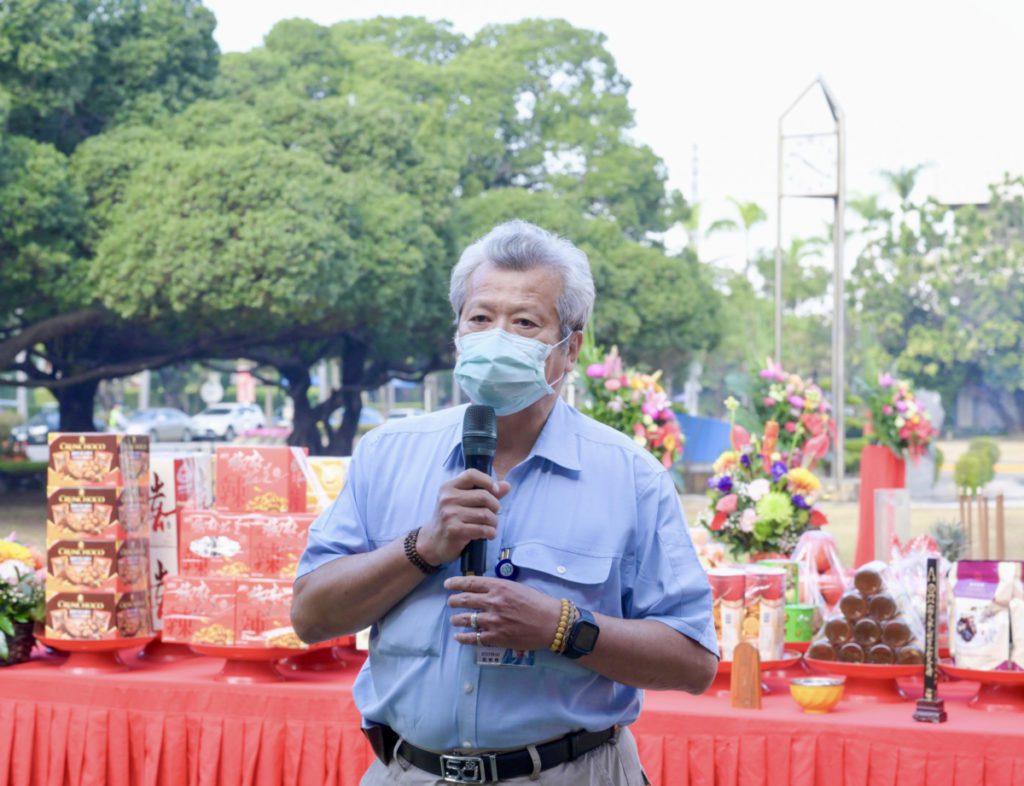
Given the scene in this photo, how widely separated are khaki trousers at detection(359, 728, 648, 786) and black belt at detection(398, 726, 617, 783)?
0.01 meters

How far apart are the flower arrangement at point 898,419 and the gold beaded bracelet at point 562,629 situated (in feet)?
23.1

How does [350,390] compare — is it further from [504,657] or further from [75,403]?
[504,657]

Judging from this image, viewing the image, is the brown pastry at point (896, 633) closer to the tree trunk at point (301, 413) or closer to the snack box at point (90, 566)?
the snack box at point (90, 566)

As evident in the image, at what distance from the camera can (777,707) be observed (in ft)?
10.4

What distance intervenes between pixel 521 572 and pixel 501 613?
5.7 inches

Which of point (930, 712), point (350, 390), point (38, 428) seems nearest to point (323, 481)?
point (930, 712)

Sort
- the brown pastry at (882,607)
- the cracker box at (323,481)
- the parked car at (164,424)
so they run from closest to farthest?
the brown pastry at (882,607)
the cracker box at (323,481)
the parked car at (164,424)

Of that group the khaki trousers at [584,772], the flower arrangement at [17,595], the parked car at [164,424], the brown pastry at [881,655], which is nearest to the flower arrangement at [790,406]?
the brown pastry at [881,655]

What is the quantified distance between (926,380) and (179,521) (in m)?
32.8

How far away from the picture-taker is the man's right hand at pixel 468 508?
1544 millimetres

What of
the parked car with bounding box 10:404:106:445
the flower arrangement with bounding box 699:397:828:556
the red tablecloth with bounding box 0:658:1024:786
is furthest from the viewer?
the parked car with bounding box 10:404:106:445

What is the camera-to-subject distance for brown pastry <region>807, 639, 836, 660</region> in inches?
132

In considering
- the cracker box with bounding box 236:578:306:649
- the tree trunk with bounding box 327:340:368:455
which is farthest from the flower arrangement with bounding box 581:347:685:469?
the tree trunk with bounding box 327:340:368:455

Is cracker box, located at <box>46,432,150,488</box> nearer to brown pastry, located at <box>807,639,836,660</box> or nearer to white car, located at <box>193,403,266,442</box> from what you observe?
brown pastry, located at <box>807,639,836,660</box>
